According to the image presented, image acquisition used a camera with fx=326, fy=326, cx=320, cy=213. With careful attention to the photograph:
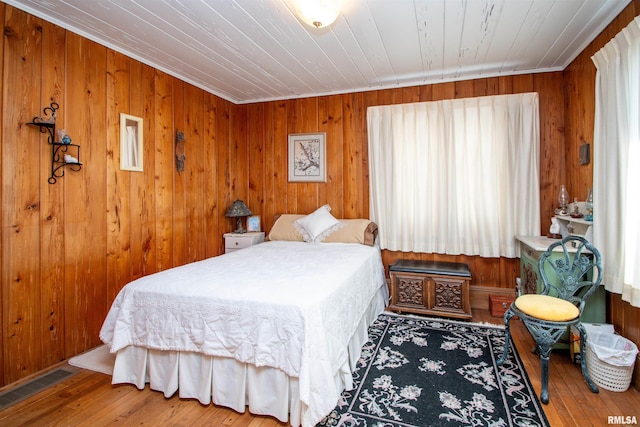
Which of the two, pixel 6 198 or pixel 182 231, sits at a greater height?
pixel 6 198

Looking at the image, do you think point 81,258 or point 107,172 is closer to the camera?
point 81,258

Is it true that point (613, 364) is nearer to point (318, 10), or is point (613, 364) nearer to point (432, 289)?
point (432, 289)

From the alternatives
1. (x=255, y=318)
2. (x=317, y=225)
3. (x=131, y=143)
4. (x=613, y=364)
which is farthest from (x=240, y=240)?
(x=613, y=364)

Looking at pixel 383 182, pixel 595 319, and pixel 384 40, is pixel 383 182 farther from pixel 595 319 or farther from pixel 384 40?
pixel 595 319

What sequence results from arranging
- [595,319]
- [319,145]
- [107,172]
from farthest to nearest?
[319,145] < [107,172] < [595,319]

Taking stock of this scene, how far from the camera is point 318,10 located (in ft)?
6.39

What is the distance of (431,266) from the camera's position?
3430 mm

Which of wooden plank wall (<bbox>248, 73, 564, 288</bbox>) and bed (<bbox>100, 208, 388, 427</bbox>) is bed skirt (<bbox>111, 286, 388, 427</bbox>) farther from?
wooden plank wall (<bbox>248, 73, 564, 288</bbox>)

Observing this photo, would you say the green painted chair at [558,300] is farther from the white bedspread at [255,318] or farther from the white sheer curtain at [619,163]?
the white bedspread at [255,318]

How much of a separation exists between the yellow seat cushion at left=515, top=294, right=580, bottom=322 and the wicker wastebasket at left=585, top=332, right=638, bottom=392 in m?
0.31

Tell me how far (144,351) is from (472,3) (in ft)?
10.4

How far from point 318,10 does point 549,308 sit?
2329mm

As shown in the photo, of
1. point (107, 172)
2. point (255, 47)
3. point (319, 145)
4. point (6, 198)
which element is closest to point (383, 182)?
point (319, 145)

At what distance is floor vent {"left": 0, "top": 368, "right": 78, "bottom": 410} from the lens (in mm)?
2017
